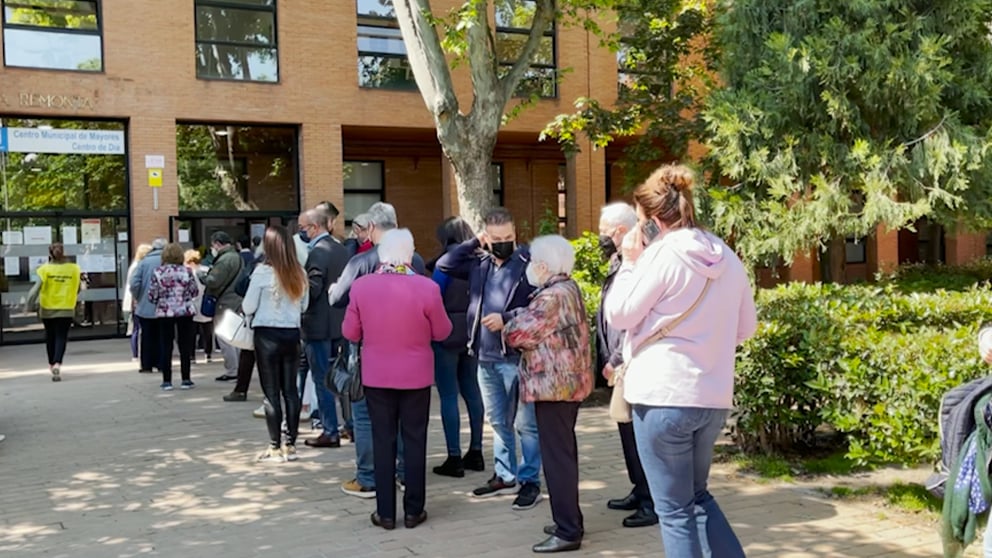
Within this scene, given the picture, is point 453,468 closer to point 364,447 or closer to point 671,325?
point 364,447

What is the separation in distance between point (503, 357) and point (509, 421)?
1.67 ft

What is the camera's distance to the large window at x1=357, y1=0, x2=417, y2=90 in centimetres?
1947

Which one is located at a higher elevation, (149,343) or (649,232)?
(649,232)

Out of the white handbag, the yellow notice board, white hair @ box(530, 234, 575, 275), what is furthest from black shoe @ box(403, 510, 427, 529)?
the yellow notice board

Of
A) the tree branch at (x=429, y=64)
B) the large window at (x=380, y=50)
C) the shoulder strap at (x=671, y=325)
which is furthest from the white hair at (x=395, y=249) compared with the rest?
the large window at (x=380, y=50)

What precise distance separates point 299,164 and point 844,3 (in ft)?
42.0

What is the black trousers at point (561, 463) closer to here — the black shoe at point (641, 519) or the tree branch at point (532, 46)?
the black shoe at point (641, 519)

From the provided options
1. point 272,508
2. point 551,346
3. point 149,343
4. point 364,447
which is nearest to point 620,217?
point 551,346

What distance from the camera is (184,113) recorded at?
1770 cm

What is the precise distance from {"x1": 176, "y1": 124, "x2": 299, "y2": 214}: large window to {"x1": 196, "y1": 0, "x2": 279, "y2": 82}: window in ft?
3.70

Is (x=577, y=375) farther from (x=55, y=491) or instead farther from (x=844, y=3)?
(x=844, y=3)

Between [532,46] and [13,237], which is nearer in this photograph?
[532,46]

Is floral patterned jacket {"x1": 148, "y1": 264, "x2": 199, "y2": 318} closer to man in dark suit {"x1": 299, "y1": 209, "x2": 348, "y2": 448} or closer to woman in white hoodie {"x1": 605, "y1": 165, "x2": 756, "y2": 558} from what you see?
man in dark suit {"x1": 299, "y1": 209, "x2": 348, "y2": 448}

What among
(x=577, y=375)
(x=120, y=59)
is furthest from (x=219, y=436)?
(x=120, y=59)
